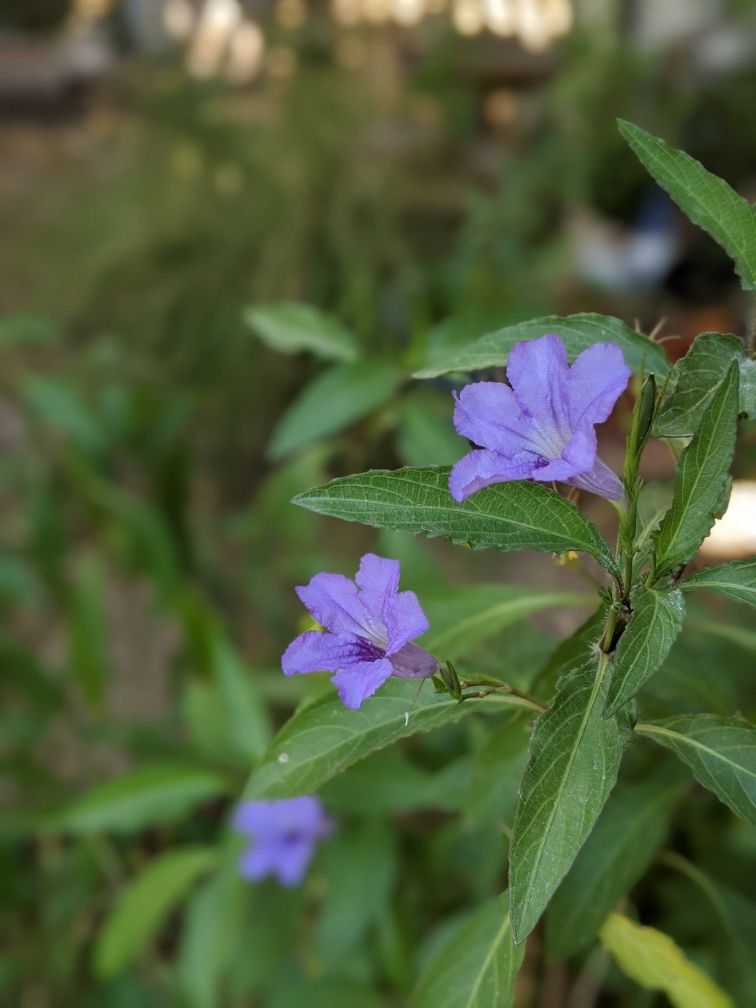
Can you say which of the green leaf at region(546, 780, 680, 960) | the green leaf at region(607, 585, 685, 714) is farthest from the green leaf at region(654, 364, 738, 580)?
the green leaf at region(546, 780, 680, 960)

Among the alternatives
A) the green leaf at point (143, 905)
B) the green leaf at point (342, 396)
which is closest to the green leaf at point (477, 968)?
the green leaf at point (342, 396)

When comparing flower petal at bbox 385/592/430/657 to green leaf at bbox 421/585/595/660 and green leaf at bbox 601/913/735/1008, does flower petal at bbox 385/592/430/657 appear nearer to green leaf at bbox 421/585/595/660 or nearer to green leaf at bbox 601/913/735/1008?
green leaf at bbox 421/585/595/660

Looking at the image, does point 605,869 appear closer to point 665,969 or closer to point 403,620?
point 665,969

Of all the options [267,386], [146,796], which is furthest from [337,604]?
[267,386]

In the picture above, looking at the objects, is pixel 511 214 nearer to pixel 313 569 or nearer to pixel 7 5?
pixel 313 569

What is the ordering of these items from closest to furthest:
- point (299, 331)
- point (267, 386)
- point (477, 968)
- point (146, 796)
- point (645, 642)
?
point (645, 642)
point (477, 968)
point (299, 331)
point (146, 796)
point (267, 386)

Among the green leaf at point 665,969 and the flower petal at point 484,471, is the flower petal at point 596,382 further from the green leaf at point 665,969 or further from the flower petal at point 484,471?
the green leaf at point 665,969
